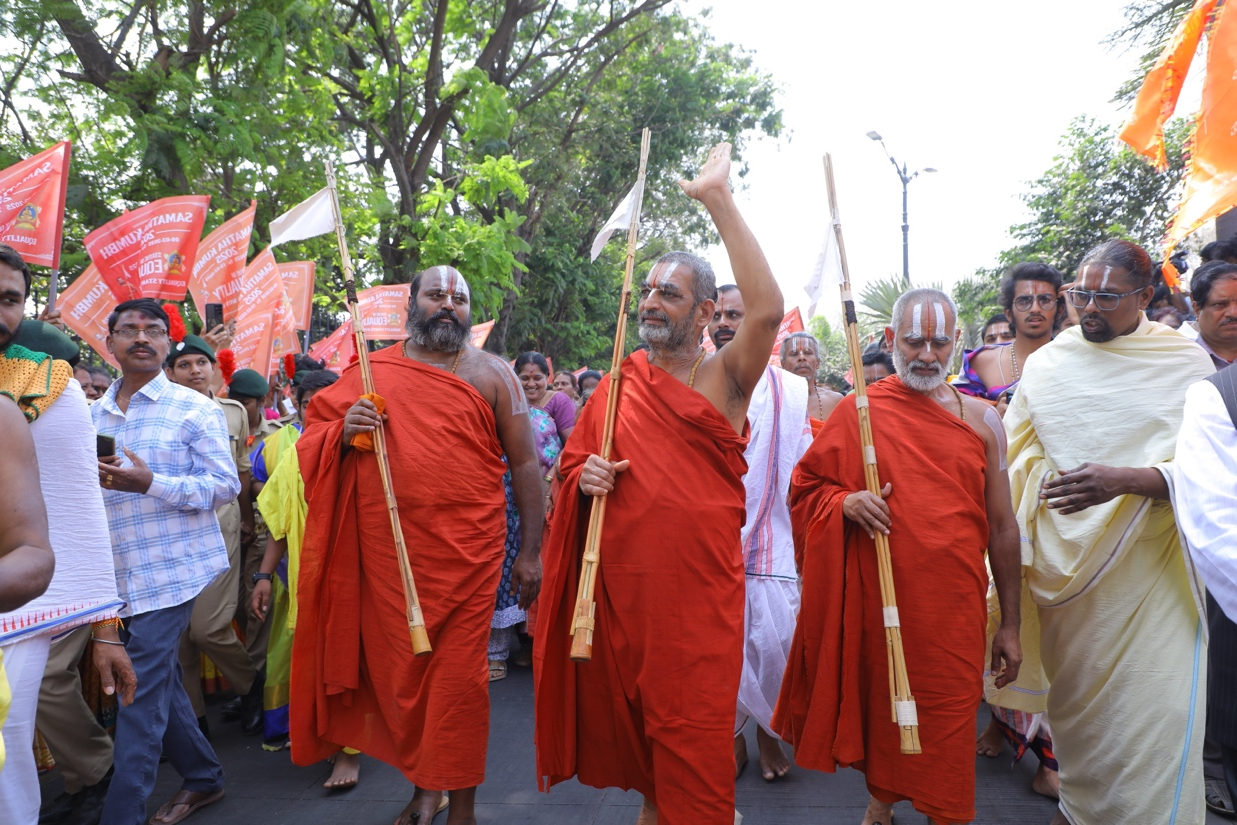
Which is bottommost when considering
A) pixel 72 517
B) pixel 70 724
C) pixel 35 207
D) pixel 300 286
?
pixel 70 724

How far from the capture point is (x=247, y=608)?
5.15 meters

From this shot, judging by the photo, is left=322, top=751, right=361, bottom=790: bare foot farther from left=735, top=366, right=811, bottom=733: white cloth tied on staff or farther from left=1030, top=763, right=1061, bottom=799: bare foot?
left=1030, top=763, right=1061, bottom=799: bare foot

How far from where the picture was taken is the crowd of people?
9.90 ft

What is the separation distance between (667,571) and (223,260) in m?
6.21

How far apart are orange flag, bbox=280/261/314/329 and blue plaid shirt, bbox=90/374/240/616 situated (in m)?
5.58

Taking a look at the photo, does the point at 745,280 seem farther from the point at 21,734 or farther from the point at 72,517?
the point at 21,734

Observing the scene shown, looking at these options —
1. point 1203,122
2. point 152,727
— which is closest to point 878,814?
point 152,727

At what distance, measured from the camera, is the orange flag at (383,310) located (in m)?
9.46

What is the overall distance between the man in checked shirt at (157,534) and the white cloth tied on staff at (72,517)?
826 millimetres

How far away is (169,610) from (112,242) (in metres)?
3.97

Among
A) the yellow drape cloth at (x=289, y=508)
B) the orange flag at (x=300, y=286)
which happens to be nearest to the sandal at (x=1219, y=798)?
the yellow drape cloth at (x=289, y=508)

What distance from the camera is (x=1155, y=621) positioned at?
3.30 meters

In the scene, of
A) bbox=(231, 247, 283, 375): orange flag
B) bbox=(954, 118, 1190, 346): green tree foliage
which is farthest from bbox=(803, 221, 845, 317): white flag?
bbox=(954, 118, 1190, 346): green tree foliage

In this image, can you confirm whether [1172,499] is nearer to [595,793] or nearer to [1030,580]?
[1030,580]
